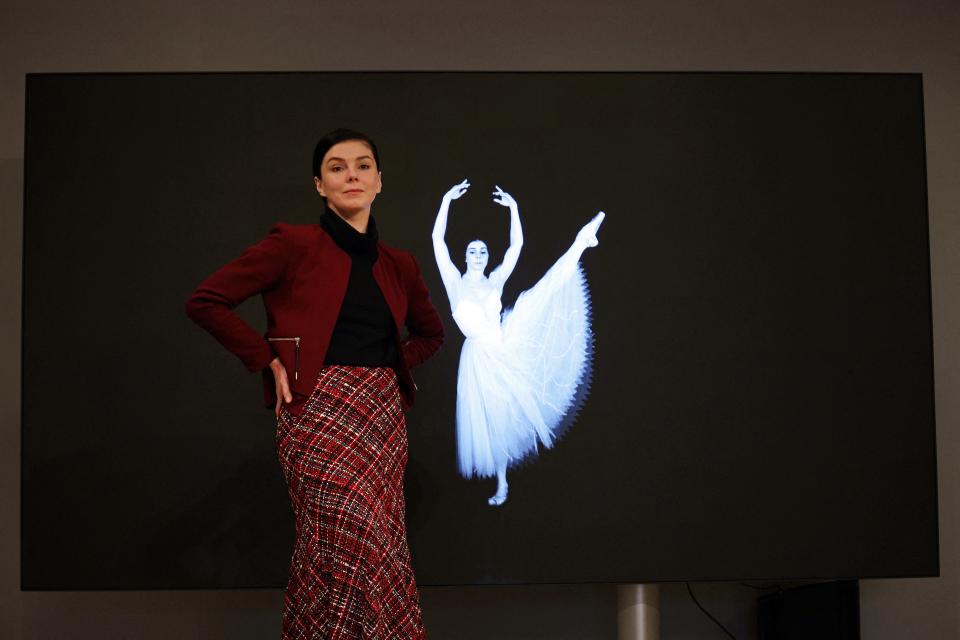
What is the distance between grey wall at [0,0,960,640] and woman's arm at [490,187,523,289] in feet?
2.51

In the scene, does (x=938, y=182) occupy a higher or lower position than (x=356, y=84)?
lower

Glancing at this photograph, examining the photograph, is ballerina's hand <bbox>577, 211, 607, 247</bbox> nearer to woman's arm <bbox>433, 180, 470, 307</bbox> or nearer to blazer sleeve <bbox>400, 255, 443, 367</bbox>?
woman's arm <bbox>433, 180, 470, 307</bbox>

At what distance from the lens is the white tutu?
3.22 m

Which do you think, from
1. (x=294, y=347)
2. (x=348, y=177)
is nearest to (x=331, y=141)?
(x=348, y=177)

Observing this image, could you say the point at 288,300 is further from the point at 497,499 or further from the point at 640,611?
the point at 640,611

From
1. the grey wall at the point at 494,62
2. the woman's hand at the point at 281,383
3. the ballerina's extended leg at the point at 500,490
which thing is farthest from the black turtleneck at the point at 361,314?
the grey wall at the point at 494,62

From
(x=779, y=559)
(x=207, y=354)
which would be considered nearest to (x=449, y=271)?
(x=207, y=354)

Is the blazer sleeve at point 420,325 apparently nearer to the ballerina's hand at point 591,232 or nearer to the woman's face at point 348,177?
the woman's face at point 348,177

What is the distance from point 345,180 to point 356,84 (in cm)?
102

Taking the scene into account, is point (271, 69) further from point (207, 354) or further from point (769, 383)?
point (769, 383)

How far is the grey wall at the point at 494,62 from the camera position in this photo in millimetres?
3615

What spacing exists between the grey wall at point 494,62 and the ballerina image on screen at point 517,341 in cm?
82

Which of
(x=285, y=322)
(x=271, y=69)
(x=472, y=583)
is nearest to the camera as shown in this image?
(x=285, y=322)

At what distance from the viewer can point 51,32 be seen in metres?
3.76
